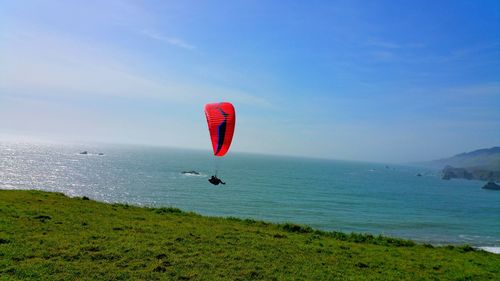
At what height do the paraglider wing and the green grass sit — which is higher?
the paraglider wing

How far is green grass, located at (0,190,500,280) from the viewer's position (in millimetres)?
14438

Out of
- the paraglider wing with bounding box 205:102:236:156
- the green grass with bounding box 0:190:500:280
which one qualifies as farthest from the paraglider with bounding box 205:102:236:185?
the green grass with bounding box 0:190:500:280

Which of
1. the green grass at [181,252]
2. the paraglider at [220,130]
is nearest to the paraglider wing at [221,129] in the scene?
the paraglider at [220,130]

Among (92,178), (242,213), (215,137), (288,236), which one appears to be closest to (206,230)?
(288,236)

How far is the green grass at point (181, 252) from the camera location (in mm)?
14438

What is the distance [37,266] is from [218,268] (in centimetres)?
735

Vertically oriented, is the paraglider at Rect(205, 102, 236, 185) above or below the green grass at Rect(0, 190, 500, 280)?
above

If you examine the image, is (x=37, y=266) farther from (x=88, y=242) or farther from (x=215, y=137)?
(x=215, y=137)

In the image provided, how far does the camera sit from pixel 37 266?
1372 cm

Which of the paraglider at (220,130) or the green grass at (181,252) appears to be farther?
the paraglider at (220,130)

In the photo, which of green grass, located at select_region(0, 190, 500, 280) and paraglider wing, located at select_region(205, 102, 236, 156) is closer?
green grass, located at select_region(0, 190, 500, 280)

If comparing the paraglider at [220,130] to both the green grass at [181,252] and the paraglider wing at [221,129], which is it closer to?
the paraglider wing at [221,129]

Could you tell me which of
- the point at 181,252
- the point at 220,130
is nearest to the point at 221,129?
the point at 220,130

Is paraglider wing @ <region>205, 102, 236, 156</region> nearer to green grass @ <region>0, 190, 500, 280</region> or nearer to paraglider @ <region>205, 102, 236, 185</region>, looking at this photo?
paraglider @ <region>205, 102, 236, 185</region>
